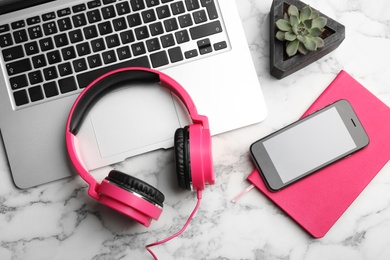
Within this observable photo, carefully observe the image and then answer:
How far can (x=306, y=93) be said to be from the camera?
30.4 inches

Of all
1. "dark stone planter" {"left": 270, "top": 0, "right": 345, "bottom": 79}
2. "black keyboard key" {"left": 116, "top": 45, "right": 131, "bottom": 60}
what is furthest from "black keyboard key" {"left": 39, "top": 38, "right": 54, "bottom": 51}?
"dark stone planter" {"left": 270, "top": 0, "right": 345, "bottom": 79}

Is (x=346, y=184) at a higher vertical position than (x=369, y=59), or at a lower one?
lower

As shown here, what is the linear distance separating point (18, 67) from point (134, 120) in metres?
→ 0.21

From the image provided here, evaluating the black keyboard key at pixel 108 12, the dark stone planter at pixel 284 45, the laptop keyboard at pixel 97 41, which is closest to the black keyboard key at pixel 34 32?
the laptop keyboard at pixel 97 41

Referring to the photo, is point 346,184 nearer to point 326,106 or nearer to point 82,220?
point 326,106

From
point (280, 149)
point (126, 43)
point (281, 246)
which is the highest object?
point (126, 43)

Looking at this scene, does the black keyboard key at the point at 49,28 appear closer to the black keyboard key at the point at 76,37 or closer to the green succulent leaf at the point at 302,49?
the black keyboard key at the point at 76,37

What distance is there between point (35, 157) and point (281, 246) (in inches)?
16.5

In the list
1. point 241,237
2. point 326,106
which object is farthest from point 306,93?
point 241,237

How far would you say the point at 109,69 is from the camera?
0.73 m

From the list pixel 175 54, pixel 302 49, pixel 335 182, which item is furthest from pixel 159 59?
pixel 335 182

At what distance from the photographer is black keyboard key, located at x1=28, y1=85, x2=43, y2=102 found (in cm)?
72

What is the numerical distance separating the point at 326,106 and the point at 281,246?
0.79ft

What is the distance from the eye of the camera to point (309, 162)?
74 centimetres
